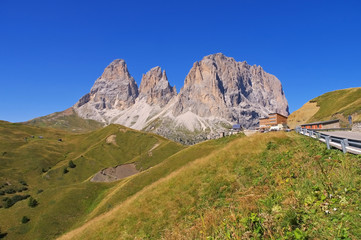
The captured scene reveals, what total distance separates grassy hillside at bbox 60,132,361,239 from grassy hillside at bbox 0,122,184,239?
32.9 metres

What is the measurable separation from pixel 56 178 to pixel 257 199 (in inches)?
5839

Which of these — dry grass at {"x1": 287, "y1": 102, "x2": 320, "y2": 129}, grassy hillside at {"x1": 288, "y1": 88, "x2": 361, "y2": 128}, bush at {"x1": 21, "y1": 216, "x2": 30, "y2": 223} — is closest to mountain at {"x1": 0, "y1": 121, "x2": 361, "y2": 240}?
bush at {"x1": 21, "y1": 216, "x2": 30, "y2": 223}

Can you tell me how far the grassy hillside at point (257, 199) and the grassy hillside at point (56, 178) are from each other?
32926mm

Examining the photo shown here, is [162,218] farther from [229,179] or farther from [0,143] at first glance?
[0,143]

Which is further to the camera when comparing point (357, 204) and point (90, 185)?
point (90, 185)

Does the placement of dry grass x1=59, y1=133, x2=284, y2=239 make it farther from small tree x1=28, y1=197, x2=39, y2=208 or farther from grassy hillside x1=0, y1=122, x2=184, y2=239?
small tree x1=28, y1=197, x2=39, y2=208

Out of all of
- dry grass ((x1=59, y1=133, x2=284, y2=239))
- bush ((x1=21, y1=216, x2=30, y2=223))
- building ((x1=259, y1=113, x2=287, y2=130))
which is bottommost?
bush ((x1=21, y1=216, x2=30, y2=223))

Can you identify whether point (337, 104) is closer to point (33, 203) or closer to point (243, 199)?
point (243, 199)

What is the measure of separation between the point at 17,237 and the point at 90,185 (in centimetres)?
2664

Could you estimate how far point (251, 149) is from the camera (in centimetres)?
2622

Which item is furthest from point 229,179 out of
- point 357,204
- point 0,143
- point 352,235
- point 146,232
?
point 0,143

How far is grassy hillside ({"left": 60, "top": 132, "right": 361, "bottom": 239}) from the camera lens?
8367 mm

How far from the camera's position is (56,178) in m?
133

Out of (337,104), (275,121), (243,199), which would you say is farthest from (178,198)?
(337,104)
